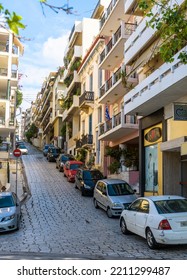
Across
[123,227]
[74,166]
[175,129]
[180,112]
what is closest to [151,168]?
[175,129]

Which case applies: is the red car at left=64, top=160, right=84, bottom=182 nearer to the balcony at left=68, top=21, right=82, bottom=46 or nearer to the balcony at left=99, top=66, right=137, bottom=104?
the balcony at left=99, top=66, right=137, bottom=104

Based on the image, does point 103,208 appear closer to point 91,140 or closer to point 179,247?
point 179,247

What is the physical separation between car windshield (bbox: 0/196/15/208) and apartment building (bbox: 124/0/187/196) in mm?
7476

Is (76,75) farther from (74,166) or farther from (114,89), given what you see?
(114,89)

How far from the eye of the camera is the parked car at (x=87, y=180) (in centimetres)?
2322

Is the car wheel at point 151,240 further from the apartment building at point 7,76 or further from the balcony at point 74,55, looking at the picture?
the balcony at point 74,55

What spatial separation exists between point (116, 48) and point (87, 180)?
9.74 metres

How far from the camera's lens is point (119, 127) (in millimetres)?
23750

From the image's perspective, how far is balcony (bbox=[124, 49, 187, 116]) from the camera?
571 inches

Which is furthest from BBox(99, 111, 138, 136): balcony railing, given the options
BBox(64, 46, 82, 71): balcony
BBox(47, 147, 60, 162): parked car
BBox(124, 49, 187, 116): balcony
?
BBox(47, 147, 60, 162): parked car

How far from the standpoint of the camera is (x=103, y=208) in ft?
57.5

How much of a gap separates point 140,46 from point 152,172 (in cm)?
698

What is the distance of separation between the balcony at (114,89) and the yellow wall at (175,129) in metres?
6.46

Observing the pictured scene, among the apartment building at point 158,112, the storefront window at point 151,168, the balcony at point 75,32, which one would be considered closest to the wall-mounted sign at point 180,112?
the apartment building at point 158,112
